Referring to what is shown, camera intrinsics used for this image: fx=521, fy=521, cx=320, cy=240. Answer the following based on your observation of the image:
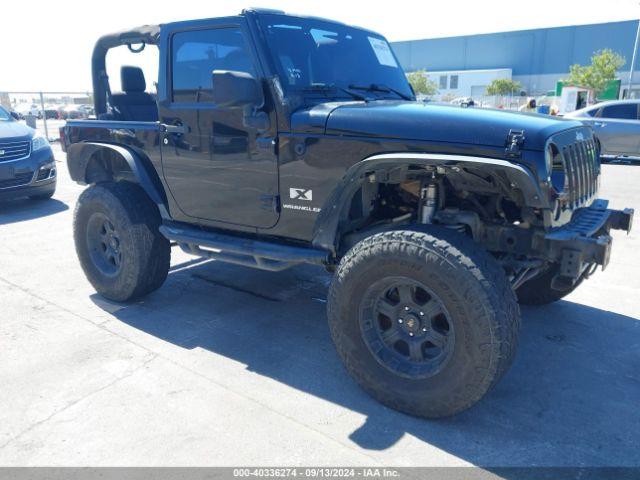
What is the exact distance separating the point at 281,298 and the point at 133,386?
168 cm

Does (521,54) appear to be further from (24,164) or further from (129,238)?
(129,238)

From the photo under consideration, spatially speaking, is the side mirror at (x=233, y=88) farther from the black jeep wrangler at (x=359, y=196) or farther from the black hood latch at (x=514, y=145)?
the black hood latch at (x=514, y=145)

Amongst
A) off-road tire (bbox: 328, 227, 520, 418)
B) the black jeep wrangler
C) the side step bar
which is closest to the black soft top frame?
the black jeep wrangler

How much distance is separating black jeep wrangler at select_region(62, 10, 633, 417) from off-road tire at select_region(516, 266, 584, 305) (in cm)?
2

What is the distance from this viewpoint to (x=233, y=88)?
3023 mm

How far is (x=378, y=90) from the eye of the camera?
Result: 12.7ft

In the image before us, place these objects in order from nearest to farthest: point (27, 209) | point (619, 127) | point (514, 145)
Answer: point (514, 145) → point (27, 209) → point (619, 127)

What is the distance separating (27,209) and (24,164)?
73 cm

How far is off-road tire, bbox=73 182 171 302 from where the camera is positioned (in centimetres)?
418

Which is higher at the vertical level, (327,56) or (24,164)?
(327,56)

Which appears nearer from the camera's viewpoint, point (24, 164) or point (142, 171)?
point (142, 171)

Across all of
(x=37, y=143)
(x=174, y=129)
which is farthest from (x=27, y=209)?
(x=174, y=129)

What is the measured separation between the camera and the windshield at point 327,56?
135 inches

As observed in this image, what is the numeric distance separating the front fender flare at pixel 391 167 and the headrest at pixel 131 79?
3102 mm
